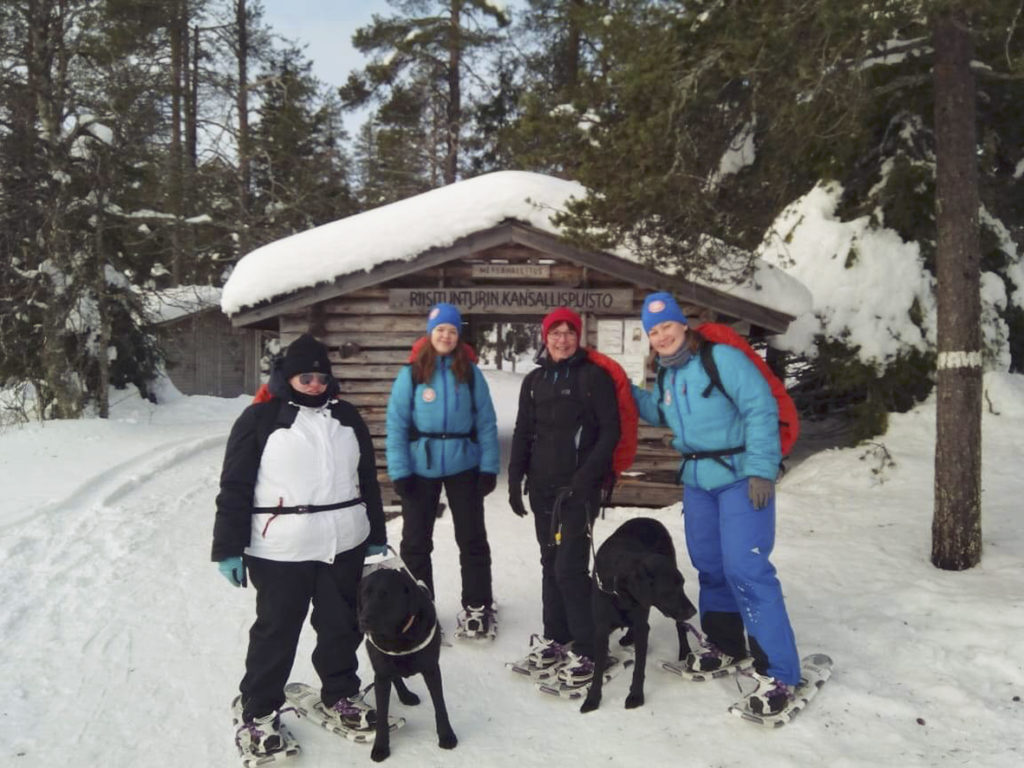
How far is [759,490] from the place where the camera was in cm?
347

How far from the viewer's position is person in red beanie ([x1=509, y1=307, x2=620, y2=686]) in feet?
12.8

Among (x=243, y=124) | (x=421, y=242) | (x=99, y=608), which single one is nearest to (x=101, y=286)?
(x=421, y=242)

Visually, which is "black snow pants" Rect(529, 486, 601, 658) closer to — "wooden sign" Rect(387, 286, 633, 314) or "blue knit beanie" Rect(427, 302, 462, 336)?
"blue knit beanie" Rect(427, 302, 462, 336)

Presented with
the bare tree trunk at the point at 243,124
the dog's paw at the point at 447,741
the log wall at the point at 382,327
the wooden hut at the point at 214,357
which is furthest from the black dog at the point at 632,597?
the wooden hut at the point at 214,357

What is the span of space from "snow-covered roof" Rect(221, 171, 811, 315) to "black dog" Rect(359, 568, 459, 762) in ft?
17.1

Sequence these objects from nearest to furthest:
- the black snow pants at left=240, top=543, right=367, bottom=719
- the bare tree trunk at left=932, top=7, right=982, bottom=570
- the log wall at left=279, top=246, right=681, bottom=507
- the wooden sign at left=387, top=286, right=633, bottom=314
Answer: the black snow pants at left=240, top=543, right=367, bottom=719 → the bare tree trunk at left=932, top=7, right=982, bottom=570 → the wooden sign at left=387, top=286, right=633, bottom=314 → the log wall at left=279, top=246, right=681, bottom=507

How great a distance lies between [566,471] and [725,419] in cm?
89

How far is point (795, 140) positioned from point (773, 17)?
216cm

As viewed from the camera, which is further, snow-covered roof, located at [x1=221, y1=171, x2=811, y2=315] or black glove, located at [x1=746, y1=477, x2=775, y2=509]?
snow-covered roof, located at [x1=221, y1=171, x2=811, y2=315]

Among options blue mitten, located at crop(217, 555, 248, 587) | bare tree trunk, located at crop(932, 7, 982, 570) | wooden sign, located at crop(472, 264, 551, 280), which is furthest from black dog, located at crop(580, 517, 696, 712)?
wooden sign, located at crop(472, 264, 551, 280)

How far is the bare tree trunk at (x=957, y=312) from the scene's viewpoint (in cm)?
521

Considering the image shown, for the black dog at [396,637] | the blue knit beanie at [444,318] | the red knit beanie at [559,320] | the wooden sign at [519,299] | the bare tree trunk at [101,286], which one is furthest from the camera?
the bare tree trunk at [101,286]

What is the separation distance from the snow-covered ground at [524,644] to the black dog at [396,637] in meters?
0.15

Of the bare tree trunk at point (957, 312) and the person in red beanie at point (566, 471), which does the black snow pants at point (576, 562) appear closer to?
the person in red beanie at point (566, 471)
